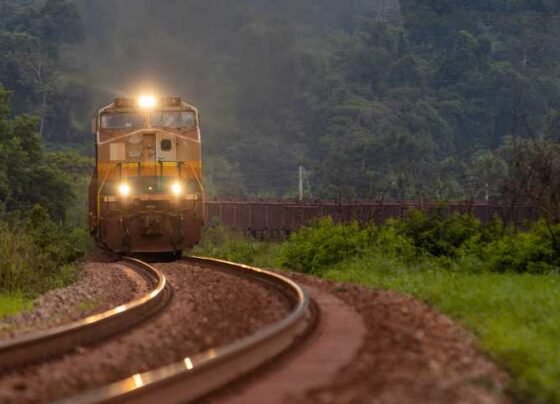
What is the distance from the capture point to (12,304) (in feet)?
48.5

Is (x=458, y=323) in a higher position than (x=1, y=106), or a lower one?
lower

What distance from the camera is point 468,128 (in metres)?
105

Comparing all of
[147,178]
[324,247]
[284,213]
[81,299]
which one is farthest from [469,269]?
[284,213]

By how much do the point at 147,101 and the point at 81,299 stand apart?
11.1 metres

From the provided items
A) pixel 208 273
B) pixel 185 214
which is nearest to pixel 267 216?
pixel 185 214

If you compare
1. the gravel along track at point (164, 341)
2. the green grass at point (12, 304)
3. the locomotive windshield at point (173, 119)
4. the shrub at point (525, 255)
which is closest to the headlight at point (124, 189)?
the locomotive windshield at point (173, 119)

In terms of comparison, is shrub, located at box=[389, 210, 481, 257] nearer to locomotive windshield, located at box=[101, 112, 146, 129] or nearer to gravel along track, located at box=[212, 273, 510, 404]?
locomotive windshield, located at box=[101, 112, 146, 129]

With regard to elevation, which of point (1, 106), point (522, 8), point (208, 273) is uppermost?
point (522, 8)

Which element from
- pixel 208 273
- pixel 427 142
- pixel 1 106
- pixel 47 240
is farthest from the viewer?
pixel 427 142

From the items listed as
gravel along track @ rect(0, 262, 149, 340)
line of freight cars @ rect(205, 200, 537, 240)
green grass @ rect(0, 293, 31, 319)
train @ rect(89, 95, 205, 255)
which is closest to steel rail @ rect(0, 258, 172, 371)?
gravel along track @ rect(0, 262, 149, 340)

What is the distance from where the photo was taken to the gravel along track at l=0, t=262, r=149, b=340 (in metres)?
12.2

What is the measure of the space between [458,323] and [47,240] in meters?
12.9

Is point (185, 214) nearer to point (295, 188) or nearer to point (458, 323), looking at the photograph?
point (458, 323)

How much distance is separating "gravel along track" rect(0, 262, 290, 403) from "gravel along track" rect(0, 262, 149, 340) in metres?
1.05
